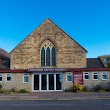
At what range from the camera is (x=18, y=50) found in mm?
33188

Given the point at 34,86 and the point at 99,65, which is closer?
the point at 34,86

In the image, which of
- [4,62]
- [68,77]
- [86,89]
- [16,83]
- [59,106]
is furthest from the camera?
[4,62]

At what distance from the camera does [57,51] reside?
33.0 m

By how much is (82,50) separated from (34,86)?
29.9 ft

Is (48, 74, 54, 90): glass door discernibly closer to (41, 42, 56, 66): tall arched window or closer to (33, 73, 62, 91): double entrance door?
→ (33, 73, 62, 91): double entrance door

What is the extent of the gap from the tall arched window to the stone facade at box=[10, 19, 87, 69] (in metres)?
0.59

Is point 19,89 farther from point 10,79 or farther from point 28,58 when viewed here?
point 28,58

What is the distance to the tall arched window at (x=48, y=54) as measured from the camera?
3322 cm

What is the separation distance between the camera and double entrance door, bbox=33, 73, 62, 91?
30.7 meters

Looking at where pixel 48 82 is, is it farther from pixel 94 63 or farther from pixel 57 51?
pixel 94 63

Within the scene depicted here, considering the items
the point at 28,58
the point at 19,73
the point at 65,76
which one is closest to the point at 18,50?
the point at 28,58

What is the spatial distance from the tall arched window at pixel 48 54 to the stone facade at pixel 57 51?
1.95 feet

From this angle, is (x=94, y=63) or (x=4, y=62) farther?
(x=4, y=62)

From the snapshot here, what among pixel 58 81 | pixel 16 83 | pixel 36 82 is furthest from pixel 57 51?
pixel 16 83
